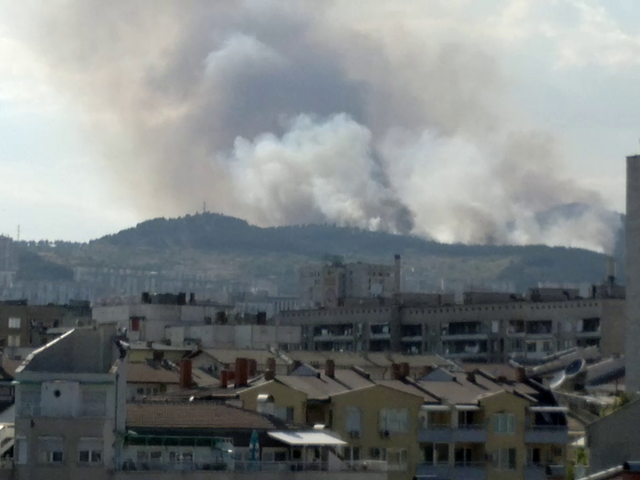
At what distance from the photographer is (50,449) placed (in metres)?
55.4

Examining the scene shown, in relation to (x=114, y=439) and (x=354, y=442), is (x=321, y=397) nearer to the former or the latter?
(x=354, y=442)

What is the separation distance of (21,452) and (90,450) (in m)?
1.83

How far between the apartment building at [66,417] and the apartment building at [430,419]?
23.9 metres

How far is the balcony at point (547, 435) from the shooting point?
89125mm

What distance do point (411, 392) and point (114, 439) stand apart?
33206mm

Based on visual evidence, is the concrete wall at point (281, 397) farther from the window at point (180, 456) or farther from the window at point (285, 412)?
the window at point (180, 456)

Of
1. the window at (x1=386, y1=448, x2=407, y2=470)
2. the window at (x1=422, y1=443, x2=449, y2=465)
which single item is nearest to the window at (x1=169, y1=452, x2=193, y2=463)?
the window at (x1=386, y1=448, x2=407, y2=470)

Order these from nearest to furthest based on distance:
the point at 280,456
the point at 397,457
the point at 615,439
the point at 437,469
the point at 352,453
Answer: the point at 615,439
the point at 280,456
the point at 352,453
the point at 397,457
the point at 437,469

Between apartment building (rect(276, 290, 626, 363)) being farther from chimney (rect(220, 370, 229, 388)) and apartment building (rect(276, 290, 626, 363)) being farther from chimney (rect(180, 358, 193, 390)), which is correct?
chimney (rect(220, 370, 229, 388))

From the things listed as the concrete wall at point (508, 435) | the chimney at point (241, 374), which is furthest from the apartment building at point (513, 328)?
the chimney at point (241, 374)

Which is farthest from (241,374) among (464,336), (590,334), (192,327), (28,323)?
(464,336)

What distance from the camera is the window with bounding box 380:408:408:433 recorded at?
8412 cm

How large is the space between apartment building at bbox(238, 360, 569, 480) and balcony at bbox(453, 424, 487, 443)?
0.14 feet

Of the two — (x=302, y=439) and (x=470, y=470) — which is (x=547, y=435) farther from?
(x=302, y=439)
